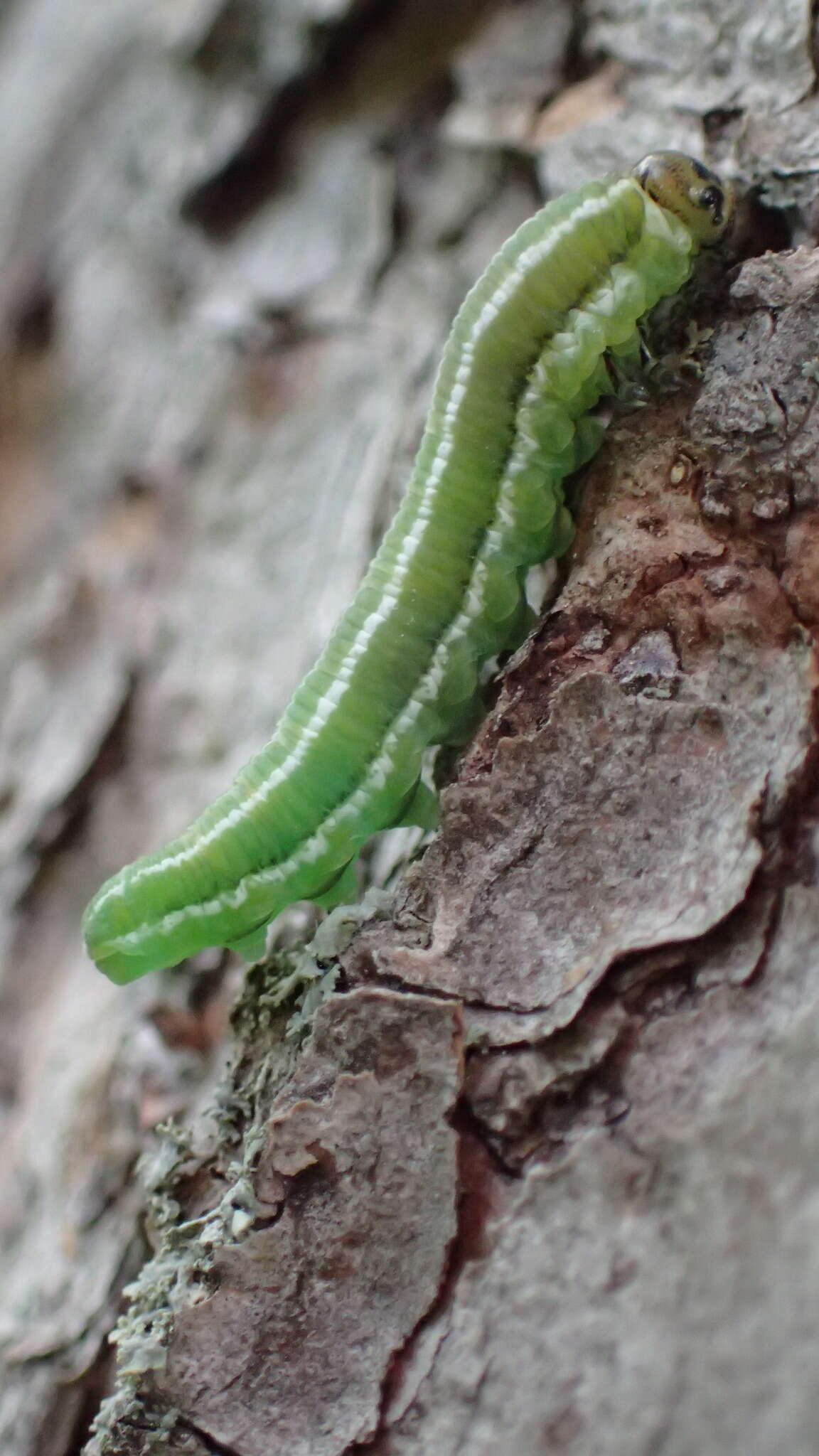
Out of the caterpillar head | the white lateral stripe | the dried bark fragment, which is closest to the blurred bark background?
the dried bark fragment

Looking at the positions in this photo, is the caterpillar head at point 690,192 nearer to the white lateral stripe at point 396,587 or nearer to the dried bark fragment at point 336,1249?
the white lateral stripe at point 396,587

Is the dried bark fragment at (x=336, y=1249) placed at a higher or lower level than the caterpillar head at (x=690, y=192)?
lower

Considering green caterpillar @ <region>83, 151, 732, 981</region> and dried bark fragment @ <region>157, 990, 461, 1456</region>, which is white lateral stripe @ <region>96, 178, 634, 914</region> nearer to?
green caterpillar @ <region>83, 151, 732, 981</region>

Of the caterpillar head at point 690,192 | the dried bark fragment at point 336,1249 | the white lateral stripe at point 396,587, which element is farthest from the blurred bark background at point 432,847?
the white lateral stripe at point 396,587

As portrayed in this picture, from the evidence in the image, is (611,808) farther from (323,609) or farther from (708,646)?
(323,609)

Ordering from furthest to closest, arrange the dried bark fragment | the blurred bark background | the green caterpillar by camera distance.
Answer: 1. the green caterpillar
2. the dried bark fragment
3. the blurred bark background

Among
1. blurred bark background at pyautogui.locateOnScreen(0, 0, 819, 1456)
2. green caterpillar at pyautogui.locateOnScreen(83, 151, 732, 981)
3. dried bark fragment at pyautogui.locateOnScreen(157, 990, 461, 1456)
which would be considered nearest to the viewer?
blurred bark background at pyautogui.locateOnScreen(0, 0, 819, 1456)

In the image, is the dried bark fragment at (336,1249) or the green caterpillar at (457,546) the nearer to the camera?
the dried bark fragment at (336,1249)

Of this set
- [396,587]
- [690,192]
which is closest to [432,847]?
[396,587]
